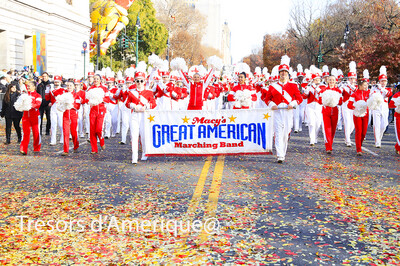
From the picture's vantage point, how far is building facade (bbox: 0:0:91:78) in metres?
34.7

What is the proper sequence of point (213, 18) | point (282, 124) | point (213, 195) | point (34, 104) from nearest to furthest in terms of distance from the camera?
point (213, 195)
point (282, 124)
point (34, 104)
point (213, 18)

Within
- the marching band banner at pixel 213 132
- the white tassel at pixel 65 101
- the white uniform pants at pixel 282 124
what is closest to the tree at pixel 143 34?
the white tassel at pixel 65 101

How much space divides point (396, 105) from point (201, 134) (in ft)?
16.4

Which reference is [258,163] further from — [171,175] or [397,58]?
[397,58]

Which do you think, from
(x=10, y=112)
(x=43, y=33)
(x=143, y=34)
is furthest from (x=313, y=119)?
(x=143, y=34)

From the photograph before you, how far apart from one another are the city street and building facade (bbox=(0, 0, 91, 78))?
26.1 meters

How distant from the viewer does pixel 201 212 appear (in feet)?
20.9

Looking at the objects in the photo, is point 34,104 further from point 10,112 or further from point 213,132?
point 213,132

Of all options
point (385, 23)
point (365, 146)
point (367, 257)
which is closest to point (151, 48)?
point (385, 23)

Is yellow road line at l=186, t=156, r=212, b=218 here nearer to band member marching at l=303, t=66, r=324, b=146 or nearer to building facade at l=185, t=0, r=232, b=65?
band member marching at l=303, t=66, r=324, b=146

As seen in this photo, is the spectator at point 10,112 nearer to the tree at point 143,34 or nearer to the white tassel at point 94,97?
the white tassel at point 94,97

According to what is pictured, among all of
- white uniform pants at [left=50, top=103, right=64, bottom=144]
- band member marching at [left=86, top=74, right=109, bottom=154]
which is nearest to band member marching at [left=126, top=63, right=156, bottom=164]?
band member marching at [left=86, top=74, right=109, bottom=154]

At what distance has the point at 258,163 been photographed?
10.8 metres

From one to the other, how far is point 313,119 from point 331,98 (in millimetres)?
2252
